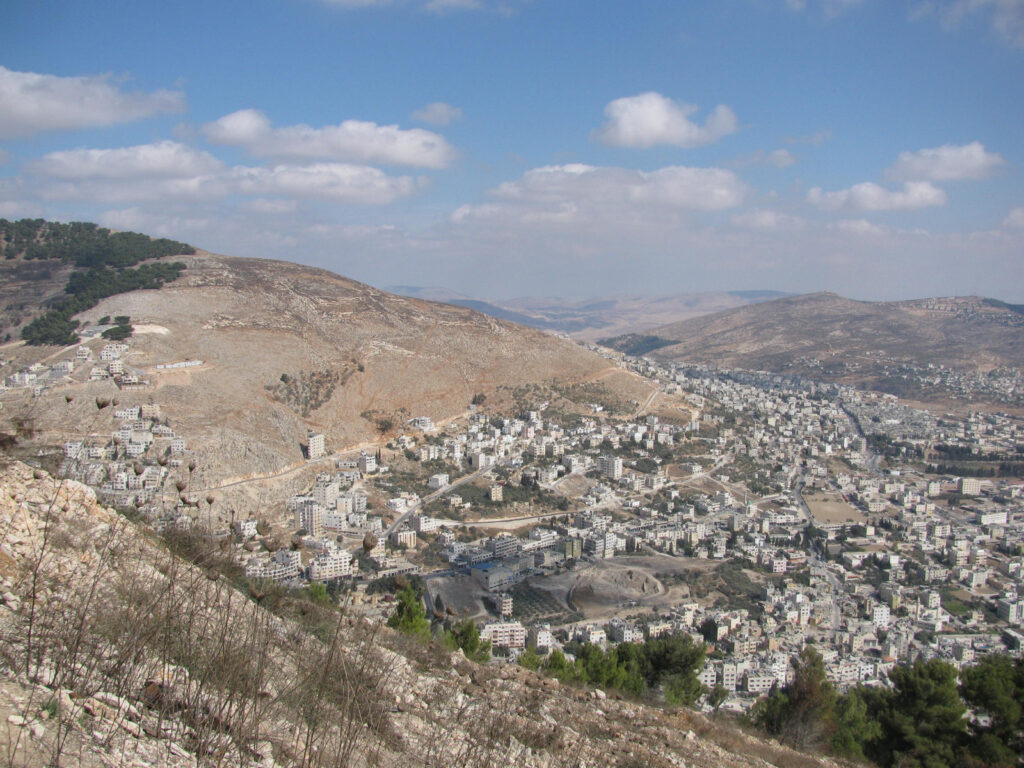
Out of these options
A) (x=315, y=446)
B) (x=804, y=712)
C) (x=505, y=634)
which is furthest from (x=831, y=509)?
(x=804, y=712)

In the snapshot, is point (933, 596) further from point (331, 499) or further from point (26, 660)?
point (26, 660)

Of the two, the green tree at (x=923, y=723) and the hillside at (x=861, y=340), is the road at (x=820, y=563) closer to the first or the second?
the green tree at (x=923, y=723)

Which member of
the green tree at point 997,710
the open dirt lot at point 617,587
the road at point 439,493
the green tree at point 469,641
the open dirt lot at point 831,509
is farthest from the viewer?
the open dirt lot at point 831,509

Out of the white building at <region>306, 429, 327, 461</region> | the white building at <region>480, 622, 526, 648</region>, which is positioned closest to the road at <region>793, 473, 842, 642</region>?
the white building at <region>480, 622, 526, 648</region>

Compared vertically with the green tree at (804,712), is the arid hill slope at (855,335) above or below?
above

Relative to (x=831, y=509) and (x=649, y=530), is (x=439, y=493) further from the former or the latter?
(x=831, y=509)

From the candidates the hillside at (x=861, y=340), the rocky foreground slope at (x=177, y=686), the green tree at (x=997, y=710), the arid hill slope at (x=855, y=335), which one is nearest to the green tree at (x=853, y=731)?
the green tree at (x=997, y=710)
